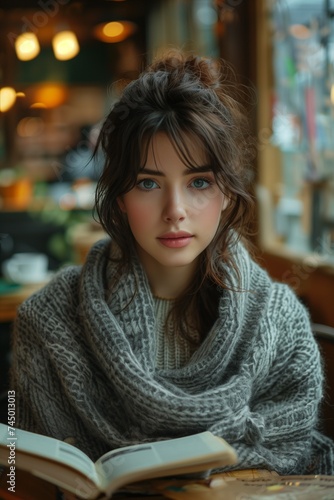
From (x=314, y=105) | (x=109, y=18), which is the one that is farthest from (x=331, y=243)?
(x=109, y=18)

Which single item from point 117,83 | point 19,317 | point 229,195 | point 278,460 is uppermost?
point 117,83

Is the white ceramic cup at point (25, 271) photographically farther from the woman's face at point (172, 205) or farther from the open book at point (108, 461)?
the open book at point (108, 461)

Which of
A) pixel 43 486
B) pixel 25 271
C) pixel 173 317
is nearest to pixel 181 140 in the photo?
pixel 173 317

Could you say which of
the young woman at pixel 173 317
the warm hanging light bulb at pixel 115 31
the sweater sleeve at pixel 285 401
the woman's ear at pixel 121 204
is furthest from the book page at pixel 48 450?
the warm hanging light bulb at pixel 115 31

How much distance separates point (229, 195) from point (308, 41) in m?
1.72

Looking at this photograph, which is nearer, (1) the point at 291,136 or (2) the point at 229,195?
(2) the point at 229,195

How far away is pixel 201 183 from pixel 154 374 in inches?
12.4

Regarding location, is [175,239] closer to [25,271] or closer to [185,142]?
[185,142]

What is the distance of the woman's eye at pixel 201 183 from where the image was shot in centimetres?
109

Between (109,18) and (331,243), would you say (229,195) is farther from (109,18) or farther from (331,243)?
(109,18)

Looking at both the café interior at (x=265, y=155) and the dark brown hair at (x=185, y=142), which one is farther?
the café interior at (x=265, y=155)

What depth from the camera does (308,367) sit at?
1.15 meters

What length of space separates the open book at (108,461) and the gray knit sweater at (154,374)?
0.14m

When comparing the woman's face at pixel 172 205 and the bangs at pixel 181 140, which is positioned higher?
the bangs at pixel 181 140
